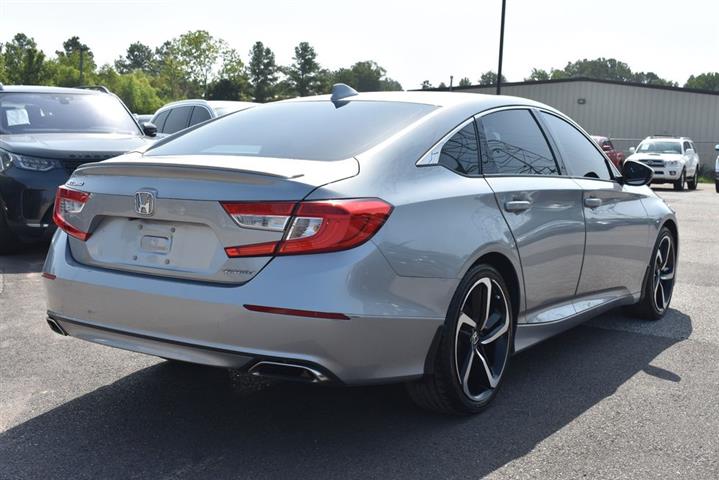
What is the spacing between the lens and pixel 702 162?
131 ft

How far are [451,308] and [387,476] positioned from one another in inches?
31.1

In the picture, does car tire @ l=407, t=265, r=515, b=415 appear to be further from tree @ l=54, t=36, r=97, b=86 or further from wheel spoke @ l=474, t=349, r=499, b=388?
tree @ l=54, t=36, r=97, b=86

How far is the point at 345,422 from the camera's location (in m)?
3.88

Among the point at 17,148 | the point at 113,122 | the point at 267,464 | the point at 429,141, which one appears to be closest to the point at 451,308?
the point at 429,141

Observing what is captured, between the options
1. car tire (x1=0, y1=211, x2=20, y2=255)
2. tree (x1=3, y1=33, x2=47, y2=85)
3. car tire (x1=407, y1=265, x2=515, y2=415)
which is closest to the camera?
car tire (x1=407, y1=265, x2=515, y2=415)

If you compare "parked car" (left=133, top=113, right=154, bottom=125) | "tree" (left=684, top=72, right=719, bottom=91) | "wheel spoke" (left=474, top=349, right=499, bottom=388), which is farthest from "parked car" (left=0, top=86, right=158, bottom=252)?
"tree" (left=684, top=72, right=719, bottom=91)

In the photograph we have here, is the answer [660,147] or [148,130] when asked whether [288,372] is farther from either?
[660,147]

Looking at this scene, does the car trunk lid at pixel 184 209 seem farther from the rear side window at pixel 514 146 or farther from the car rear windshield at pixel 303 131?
the rear side window at pixel 514 146

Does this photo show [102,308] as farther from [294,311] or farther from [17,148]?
[17,148]

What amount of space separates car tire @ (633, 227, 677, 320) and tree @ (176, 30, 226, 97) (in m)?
90.4

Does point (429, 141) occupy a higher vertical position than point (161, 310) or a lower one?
higher

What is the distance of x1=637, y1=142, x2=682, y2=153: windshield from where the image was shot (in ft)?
91.8

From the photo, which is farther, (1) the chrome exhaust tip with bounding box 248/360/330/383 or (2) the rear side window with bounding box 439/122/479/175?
(2) the rear side window with bounding box 439/122/479/175

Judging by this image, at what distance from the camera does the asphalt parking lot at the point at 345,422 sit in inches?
133
